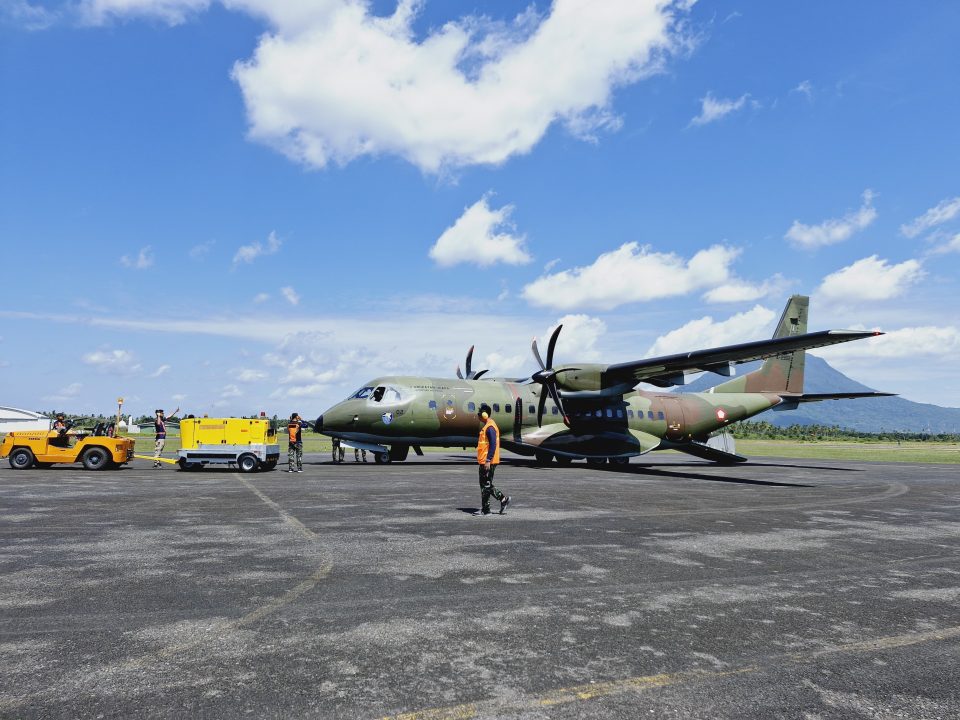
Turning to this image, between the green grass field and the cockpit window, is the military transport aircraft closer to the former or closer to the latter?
the cockpit window

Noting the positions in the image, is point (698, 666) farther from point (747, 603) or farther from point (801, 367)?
point (801, 367)

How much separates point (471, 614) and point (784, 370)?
28.5m

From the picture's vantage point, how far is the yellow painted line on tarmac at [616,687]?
3.72 metres

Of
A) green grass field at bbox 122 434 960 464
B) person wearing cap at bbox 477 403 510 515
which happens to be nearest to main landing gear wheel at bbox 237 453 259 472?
green grass field at bbox 122 434 960 464

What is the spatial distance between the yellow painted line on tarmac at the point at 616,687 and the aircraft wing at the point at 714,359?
13.1 meters

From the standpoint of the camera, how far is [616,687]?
13.4 ft

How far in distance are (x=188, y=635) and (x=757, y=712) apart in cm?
432

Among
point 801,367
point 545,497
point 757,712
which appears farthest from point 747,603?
point 801,367

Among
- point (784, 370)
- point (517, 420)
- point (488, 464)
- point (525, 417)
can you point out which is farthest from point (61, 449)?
point (784, 370)

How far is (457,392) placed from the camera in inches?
973

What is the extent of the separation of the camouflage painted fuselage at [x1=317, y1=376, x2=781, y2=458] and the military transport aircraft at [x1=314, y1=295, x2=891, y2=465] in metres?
0.04

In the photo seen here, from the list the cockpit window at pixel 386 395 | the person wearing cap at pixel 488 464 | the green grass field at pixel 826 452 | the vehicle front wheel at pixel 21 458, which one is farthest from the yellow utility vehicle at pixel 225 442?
the person wearing cap at pixel 488 464

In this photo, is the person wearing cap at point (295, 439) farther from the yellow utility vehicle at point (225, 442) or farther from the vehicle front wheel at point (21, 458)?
the vehicle front wheel at point (21, 458)

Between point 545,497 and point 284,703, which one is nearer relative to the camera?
point 284,703
